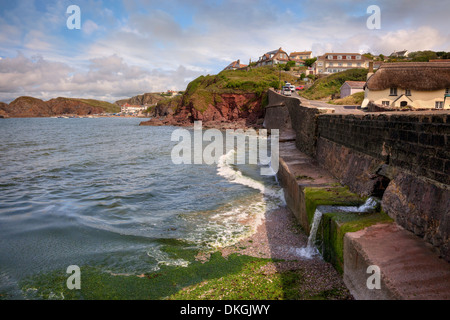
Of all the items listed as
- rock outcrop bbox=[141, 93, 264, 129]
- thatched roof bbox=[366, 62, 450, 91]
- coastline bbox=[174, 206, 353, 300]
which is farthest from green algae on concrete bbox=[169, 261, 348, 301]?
rock outcrop bbox=[141, 93, 264, 129]

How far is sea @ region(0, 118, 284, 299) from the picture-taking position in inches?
231

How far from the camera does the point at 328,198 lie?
632cm

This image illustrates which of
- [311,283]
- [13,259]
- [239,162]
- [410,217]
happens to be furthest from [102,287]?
[239,162]

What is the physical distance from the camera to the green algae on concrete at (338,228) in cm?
454

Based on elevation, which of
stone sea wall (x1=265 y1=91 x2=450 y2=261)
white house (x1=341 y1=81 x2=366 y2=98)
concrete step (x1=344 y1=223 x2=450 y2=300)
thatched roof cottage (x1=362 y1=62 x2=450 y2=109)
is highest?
white house (x1=341 y1=81 x2=366 y2=98)

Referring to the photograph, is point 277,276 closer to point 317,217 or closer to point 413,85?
point 317,217

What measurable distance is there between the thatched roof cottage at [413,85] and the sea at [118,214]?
633 inches

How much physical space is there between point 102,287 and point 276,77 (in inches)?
2608

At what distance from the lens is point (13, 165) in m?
17.1

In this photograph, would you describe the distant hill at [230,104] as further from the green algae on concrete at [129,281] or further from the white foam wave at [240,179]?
the green algae on concrete at [129,281]

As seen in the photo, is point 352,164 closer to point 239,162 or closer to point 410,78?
point 239,162

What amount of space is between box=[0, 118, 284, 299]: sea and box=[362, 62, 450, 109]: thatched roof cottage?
52.7 ft

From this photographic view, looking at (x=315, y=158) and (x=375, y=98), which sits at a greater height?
(x=375, y=98)

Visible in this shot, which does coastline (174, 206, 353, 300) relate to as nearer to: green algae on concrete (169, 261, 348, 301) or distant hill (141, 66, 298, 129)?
green algae on concrete (169, 261, 348, 301)
